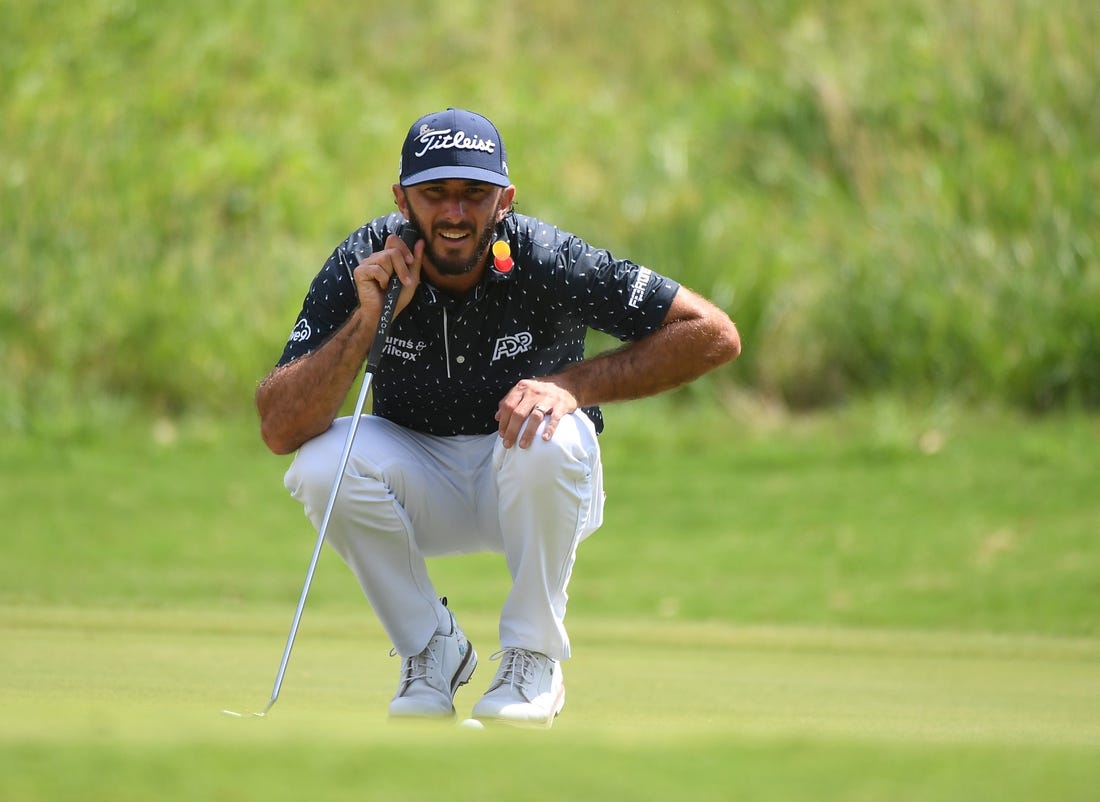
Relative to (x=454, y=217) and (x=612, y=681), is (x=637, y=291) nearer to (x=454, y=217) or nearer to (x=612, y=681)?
(x=454, y=217)

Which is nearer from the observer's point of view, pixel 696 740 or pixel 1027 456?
pixel 696 740

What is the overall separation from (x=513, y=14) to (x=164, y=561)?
8.40 m

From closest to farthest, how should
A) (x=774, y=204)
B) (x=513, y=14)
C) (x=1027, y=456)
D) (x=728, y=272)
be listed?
(x=1027, y=456)
(x=728, y=272)
(x=774, y=204)
(x=513, y=14)

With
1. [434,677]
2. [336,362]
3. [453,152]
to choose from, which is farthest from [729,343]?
[434,677]

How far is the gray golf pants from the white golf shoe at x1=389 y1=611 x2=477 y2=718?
0.04 meters

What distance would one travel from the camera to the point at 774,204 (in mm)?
11898

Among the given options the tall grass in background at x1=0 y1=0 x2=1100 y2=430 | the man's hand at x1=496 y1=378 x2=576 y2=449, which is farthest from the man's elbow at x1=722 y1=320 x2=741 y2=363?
the tall grass in background at x1=0 y1=0 x2=1100 y2=430

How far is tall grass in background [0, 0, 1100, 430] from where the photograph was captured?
10.5m

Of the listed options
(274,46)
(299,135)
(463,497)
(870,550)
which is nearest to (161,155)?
(299,135)

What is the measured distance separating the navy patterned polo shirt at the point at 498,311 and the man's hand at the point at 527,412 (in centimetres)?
33

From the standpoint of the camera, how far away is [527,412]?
12.2 feet

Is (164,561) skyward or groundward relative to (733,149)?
groundward

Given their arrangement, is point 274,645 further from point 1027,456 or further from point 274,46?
point 274,46

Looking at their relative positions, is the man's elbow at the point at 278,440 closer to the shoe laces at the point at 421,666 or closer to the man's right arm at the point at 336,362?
the man's right arm at the point at 336,362
